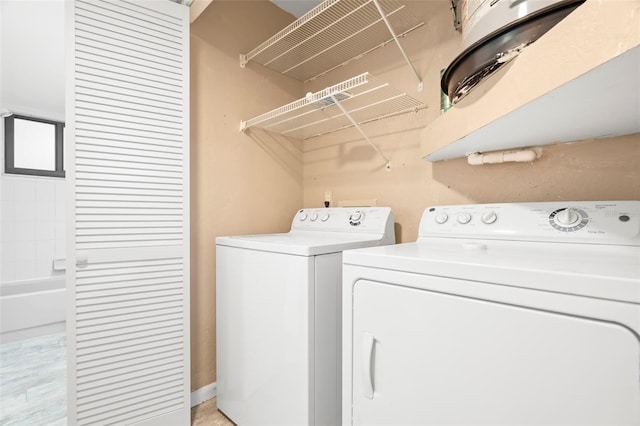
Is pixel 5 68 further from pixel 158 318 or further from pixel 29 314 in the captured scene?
pixel 158 318

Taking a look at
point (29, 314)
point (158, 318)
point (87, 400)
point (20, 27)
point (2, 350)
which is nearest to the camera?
point (87, 400)

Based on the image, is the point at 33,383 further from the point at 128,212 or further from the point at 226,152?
the point at 226,152

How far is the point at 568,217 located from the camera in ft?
3.40

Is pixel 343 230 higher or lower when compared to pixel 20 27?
lower

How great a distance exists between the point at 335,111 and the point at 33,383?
111 inches

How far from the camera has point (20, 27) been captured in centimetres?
207

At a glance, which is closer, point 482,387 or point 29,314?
point 482,387

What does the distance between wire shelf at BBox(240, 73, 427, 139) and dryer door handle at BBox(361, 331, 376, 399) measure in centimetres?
105

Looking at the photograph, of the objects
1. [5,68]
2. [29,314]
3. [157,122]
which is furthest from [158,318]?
[5,68]

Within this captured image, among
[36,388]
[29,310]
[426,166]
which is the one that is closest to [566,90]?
[426,166]

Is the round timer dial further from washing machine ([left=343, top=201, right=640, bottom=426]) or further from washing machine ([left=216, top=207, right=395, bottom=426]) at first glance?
washing machine ([left=216, top=207, right=395, bottom=426])

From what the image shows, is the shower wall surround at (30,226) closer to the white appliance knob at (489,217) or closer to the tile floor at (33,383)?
the tile floor at (33,383)

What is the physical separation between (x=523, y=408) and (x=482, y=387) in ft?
0.28

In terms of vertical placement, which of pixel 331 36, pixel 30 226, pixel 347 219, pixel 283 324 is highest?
pixel 331 36
